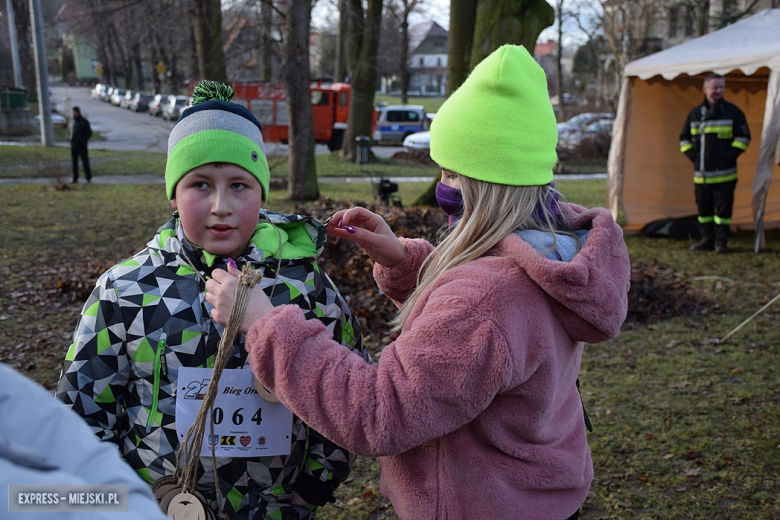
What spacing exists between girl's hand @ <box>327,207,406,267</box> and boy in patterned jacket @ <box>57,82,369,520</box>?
0.12 meters

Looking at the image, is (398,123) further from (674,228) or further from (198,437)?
(198,437)

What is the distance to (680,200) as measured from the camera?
37.2 feet

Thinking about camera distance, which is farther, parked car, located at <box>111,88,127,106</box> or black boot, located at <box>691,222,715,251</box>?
parked car, located at <box>111,88,127,106</box>

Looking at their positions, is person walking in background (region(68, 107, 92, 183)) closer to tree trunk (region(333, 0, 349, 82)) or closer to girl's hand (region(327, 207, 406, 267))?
tree trunk (region(333, 0, 349, 82))

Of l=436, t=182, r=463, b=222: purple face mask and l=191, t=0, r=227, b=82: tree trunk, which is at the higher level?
l=191, t=0, r=227, b=82: tree trunk

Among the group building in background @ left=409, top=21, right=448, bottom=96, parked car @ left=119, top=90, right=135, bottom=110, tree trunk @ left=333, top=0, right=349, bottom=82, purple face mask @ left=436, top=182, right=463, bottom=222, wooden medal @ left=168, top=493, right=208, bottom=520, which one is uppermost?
building in background @ left=409, top=21, right=448, bottom=96

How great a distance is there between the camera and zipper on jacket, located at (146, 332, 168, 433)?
6.32 ft

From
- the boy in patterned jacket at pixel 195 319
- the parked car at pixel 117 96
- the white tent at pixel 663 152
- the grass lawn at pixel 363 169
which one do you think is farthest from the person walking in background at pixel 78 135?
the parked car at pixel 117 96

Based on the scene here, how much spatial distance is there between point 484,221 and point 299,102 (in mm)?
12178

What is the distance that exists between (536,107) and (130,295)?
1255mm

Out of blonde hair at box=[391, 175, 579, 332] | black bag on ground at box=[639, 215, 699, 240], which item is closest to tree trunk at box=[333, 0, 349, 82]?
black bag on ground at box=[639, 215, 699, 240]

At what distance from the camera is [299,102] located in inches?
525

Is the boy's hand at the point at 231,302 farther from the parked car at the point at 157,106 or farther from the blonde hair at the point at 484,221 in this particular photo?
the parked car at the point at 157,106

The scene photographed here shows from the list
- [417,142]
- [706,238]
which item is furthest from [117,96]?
[706,238]
